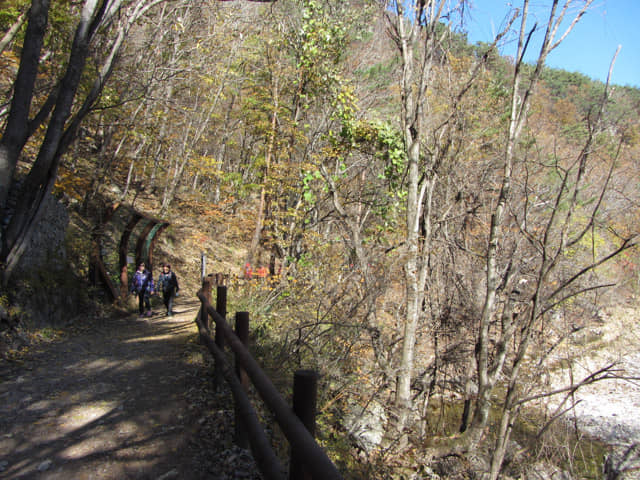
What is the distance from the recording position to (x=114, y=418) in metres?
4.61

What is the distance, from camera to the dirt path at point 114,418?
145 inches

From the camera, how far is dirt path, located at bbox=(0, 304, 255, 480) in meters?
3.67

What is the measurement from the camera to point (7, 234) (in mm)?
7219

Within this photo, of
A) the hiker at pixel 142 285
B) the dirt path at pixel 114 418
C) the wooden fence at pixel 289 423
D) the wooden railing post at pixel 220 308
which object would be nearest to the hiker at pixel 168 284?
the hiker at pixel 142 285

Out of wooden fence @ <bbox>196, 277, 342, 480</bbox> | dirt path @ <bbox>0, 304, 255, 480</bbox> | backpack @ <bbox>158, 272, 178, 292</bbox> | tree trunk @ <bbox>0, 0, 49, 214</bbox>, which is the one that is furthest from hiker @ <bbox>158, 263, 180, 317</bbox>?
wooden fence @ <bbox>196, 277, 342, 480</bbox>

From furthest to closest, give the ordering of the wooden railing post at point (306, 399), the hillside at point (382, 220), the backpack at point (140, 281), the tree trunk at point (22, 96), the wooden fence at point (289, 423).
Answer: the backpack at point (140, 281) < the hillside at point (382, 220) < the tree trunk at point (22, 96) < the wooden railing post at point (306, 399) < the wooden fence at point (289, 423)

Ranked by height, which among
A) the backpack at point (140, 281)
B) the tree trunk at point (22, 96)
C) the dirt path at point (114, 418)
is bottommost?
the dirt path at point (114, 418)

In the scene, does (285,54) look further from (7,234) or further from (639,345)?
(639,345)

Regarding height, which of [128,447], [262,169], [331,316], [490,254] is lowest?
[128,447]

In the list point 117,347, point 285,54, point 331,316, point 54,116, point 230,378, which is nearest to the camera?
point 230,378

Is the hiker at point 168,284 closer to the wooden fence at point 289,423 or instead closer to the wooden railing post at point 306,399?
the wooden fence at point 289,423

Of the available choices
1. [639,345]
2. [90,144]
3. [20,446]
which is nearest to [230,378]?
[20,446]

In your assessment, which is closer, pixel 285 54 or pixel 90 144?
pixel 285 54

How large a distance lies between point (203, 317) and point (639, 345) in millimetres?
22514
